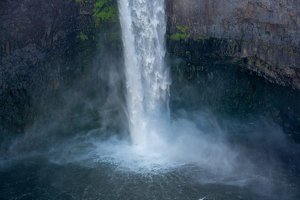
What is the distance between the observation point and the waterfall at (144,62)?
1555 centimetres

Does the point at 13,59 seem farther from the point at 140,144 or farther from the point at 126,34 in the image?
the point at 140,144

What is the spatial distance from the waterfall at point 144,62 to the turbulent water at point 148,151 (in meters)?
0.06

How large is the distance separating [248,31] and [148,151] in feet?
29.5

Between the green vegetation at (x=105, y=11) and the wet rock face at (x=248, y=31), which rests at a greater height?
the green vegetation at (x=105, y=11)

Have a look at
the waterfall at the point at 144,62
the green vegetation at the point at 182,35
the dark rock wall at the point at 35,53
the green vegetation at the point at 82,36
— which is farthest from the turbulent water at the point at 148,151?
the green vegetation at the point at 82,36

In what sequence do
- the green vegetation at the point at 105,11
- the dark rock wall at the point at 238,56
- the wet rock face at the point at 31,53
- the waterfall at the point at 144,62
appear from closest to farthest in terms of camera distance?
the wet rock face at the point at 31,53, the dark rock wall at the point at 238,56, the waterfall at the point at 144,62, the green vegetation at the point at 105,11

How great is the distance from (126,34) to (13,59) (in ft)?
20.3

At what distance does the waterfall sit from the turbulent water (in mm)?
58

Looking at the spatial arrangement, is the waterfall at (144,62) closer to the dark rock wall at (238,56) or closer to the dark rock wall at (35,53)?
the dark rock wall at (238,56)

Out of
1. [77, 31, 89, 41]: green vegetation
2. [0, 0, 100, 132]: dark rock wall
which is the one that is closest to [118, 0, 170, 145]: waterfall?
[77, 31, 89, 41]: green vegetation

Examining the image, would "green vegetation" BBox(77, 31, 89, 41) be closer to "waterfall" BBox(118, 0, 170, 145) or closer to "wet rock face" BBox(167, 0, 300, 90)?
"waterfall" BBox(118, 0, 170, 145)

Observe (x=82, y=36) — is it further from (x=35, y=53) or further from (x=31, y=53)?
(x=31, y=53)

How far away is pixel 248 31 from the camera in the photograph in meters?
15.8

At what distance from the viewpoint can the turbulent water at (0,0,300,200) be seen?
12070 mm
